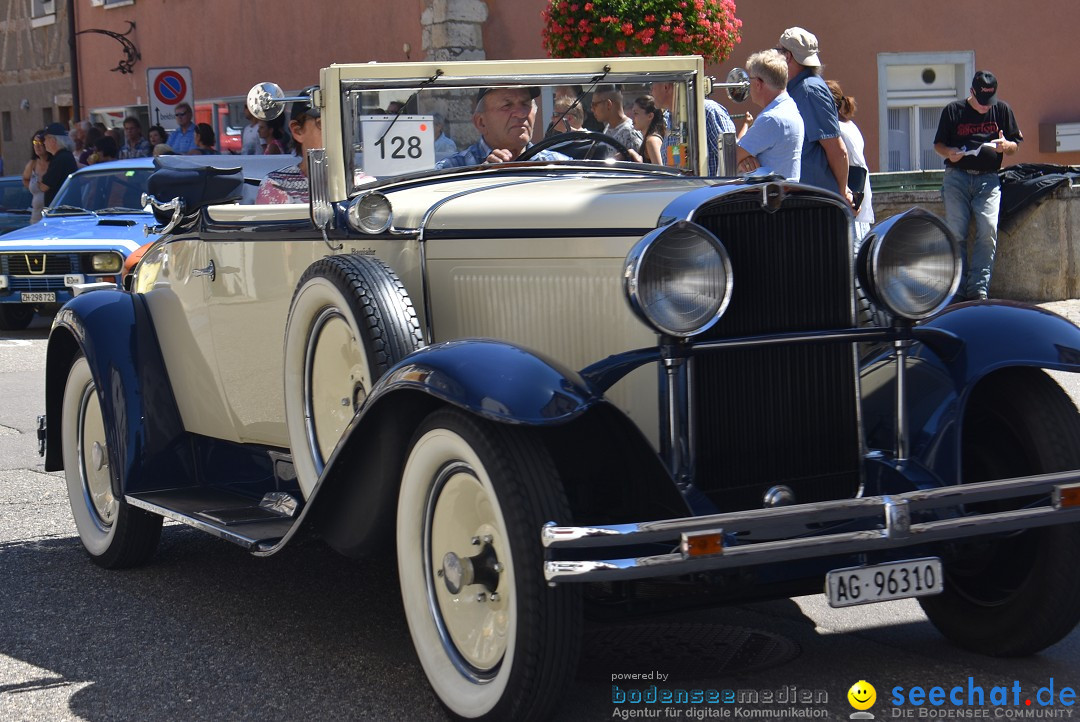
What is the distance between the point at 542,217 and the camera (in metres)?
3.82

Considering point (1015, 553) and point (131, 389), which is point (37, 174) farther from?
point (1015, 553)

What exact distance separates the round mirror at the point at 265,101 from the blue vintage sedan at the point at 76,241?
817 cm

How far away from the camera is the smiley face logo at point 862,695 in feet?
11.2

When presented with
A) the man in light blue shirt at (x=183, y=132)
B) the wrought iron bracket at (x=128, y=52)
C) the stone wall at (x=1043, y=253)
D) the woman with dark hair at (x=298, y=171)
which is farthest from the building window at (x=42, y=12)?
the woman with dark hair at (x=298, y=171)

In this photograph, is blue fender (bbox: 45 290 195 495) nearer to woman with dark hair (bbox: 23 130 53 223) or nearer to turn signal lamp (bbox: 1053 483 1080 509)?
turn signal lamp (bbox: 1053 483 1080 509)

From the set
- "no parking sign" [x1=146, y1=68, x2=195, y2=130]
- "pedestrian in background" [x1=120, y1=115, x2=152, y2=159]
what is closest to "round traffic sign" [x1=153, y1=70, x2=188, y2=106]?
"no parking sign" [x1=146, y1=68, x2=195, y2=130]

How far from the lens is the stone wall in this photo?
1091 centimetres

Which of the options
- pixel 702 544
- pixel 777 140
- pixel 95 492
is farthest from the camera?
pixel 777 140

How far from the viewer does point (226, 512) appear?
451 cm

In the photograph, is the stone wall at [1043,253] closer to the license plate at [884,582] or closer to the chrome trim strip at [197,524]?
the chrome trim strip at [197,524]

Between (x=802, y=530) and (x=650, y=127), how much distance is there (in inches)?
77.7

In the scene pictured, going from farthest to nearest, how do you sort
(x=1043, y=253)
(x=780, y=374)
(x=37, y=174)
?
(x=37, y=174)
(x=1043, y=253)
(x=780, y=374)

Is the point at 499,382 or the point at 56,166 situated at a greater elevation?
the point at 56,166

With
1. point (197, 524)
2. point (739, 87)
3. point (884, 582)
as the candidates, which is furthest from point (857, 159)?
point (884, 582)
